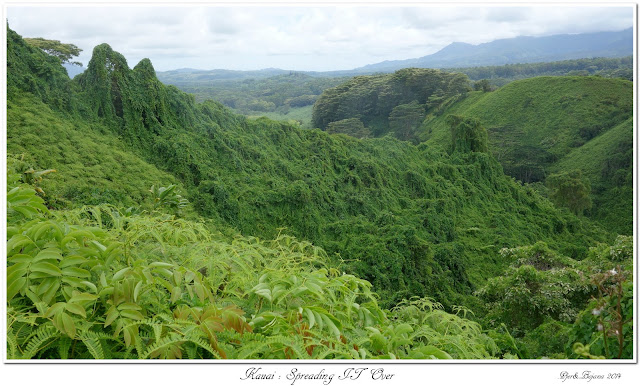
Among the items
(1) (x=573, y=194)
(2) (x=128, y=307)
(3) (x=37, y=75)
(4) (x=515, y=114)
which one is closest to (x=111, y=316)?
(2) (x=128, y=307)

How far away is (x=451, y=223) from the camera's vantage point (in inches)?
408

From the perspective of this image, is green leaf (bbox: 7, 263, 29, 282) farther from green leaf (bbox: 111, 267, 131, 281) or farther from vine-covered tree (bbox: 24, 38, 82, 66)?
vine-covered tree (bbox: 24, 38, 82, 66)

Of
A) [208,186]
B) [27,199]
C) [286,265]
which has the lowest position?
[208,186]

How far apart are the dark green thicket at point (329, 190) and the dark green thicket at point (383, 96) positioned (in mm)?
8946

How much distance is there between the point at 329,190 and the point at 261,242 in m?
7.60

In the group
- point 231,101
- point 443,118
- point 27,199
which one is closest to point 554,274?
point 27,199

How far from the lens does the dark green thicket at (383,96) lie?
22.2m

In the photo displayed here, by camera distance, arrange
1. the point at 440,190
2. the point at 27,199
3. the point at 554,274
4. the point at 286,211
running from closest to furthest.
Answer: the point at 27,199 → the point at 554,274 → the point at 286,211 → the point at 440,190

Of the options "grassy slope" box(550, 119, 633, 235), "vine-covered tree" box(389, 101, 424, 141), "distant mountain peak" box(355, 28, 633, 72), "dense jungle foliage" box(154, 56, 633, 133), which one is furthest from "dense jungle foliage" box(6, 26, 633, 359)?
"vine-covered tree" box(389, 101, 424, 141)

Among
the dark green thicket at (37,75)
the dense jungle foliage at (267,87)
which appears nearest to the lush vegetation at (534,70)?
the dense jungle foliage at (267,87)

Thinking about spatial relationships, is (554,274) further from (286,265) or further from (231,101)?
(231,101)

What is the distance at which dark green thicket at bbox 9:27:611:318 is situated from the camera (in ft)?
24.2

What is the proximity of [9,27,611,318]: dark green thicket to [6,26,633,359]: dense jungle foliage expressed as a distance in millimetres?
43

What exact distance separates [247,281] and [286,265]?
0.77 ft
